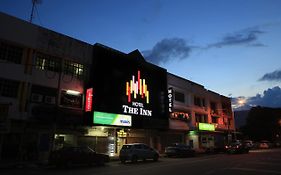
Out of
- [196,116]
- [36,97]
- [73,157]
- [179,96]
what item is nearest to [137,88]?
[179,96]

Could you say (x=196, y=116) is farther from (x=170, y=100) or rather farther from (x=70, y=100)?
(x=70, y=100)

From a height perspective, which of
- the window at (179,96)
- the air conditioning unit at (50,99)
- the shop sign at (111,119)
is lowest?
the shop sign at (111,119)

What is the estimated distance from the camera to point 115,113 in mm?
30438

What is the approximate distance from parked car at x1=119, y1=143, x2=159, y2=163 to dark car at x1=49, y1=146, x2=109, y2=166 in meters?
2.90

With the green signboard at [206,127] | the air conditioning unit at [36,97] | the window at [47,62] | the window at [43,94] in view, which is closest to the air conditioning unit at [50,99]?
the window at [43,94]

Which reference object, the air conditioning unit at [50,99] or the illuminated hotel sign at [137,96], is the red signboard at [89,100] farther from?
the illuminated hotel sign at [137,96]

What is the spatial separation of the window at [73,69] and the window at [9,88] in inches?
205

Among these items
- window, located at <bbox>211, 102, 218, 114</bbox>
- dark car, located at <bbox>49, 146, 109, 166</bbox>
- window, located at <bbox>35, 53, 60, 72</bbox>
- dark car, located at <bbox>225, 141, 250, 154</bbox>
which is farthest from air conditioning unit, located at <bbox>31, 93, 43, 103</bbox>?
window, located at <bbox>211, 102, 218, 114</bbox>

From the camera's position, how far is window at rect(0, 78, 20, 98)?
900 inches

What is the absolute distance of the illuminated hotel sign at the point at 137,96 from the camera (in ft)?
108

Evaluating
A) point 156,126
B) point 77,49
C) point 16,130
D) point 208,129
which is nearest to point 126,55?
point 77,49

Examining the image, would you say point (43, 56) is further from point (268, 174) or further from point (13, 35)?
point (268, 174)

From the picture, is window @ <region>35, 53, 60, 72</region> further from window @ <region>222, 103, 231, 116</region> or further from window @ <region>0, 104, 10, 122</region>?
window @ <region>222, 103, 231, 116</region>

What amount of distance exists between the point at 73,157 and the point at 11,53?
10931 mm
